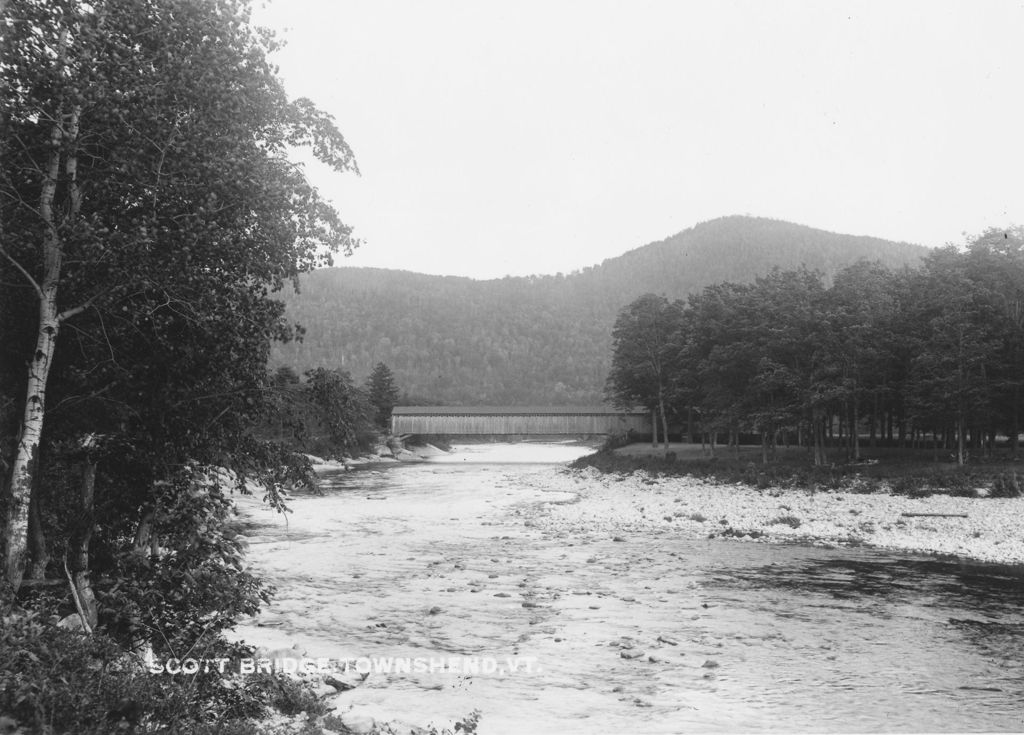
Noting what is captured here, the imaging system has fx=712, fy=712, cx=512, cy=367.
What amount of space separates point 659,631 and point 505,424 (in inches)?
2691

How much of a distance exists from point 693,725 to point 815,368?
3789cm

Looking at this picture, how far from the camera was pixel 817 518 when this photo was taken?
27844mm

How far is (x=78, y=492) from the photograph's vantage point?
9.97 m

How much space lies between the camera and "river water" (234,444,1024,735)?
895cm

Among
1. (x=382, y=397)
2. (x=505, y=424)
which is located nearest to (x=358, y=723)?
(x=505, y=424)

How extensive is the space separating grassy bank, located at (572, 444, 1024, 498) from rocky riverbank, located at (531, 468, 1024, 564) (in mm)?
1227

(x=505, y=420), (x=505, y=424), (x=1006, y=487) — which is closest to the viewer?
(x=1006, y=487)

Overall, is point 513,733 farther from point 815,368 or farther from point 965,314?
point 815,368

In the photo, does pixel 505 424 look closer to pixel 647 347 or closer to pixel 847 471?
pixel 647 347

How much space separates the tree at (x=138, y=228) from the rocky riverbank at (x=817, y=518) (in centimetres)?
1992

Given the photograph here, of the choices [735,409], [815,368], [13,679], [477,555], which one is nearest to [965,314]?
[815,368]

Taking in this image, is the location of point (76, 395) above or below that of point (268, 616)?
A: above

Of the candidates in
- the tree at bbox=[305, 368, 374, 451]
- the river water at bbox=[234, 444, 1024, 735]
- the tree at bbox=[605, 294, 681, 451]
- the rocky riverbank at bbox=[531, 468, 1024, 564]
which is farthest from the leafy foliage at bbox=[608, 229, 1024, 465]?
the tree at bbox=[305, 368, 374, 451]

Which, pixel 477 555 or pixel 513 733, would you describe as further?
pixel 477 555
